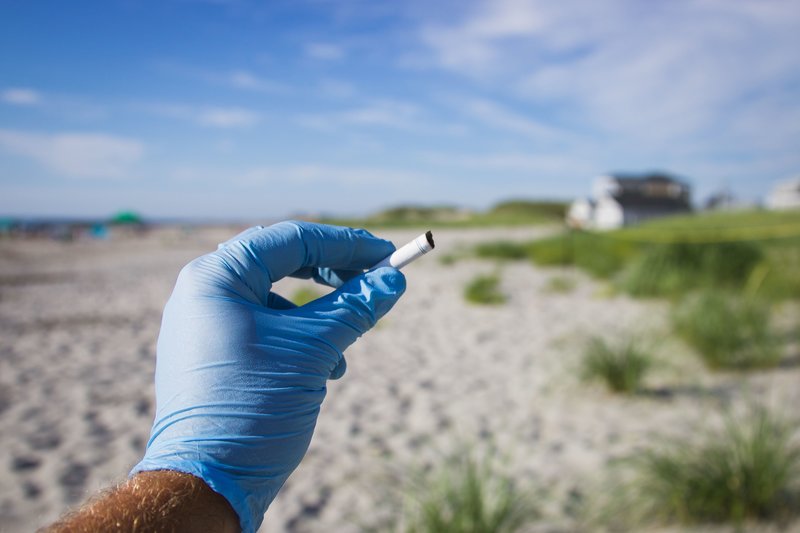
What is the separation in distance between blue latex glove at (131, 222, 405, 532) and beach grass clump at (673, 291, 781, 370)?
377 cm

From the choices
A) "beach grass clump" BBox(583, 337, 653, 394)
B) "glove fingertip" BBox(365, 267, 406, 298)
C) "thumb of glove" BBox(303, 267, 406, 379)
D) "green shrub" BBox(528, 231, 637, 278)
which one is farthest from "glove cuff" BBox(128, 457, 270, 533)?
"green shrub" BBox(528, 231, 637, 278)

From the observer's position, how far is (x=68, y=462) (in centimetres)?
282

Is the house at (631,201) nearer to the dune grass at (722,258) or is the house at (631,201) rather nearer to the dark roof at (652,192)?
the dark roof at (652,192)

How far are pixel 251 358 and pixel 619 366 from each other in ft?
10.8

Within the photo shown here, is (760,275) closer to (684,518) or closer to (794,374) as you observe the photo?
(794,374)

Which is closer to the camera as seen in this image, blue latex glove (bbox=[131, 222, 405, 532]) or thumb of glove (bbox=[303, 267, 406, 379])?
blue latex glove (bbox=[131, 222, 405, 532])

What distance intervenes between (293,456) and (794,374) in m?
4.31

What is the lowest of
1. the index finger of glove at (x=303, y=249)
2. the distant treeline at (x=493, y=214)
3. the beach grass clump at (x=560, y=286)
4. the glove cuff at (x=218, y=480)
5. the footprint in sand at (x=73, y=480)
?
the footprint in sand at (x=73, y=480)

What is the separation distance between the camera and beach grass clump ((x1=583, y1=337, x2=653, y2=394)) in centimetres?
369

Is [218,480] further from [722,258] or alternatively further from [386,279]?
[722,258]

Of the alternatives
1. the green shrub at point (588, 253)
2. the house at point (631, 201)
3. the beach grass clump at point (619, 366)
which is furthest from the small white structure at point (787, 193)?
the beach grass clump at point (619, 366)

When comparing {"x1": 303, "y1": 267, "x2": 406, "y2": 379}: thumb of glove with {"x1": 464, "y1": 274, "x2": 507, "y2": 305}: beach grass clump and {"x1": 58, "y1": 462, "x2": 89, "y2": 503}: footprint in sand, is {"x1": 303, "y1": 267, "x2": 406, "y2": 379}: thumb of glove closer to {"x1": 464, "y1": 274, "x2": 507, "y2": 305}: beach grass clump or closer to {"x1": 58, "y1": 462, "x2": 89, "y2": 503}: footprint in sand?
{"x1": 58, "y1": 462, "x2": 89, "y2": 503}: footprint in sand

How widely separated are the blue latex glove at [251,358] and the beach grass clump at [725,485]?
5.60 feet

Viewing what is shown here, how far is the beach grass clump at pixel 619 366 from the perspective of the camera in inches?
145
